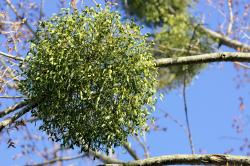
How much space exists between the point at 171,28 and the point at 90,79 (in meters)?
5.82

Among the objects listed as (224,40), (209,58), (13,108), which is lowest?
(13,108)

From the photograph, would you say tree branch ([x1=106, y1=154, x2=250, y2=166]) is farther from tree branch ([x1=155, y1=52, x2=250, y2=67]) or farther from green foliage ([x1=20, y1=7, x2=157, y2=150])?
tree branch ([x1=155, y1=52, x2=250, y2=67])

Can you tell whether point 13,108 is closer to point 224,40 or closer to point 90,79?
point 90,79

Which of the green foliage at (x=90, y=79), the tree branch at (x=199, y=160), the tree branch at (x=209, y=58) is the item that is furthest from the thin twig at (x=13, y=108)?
the tree branch at (x=209, y=58)

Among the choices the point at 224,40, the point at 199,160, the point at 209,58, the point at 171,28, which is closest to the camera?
the point at 199,160

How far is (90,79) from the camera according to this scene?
3.63 meters

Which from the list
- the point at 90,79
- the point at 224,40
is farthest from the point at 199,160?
the point at 224,40

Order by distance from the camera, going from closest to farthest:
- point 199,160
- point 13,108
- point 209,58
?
point 199,160
point 13,108
point 209,58

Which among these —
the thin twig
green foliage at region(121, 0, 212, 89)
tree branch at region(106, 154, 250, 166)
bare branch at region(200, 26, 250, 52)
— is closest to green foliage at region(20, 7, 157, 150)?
the thin twig

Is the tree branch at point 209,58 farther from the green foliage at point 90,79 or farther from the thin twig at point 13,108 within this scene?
the thin twig at point 13,108

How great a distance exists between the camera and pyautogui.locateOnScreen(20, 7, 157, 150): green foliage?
3.63m

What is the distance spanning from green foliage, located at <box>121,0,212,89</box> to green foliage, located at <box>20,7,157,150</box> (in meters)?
4.71

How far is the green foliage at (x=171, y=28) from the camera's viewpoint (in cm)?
879

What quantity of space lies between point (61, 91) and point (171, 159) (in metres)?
0.75
